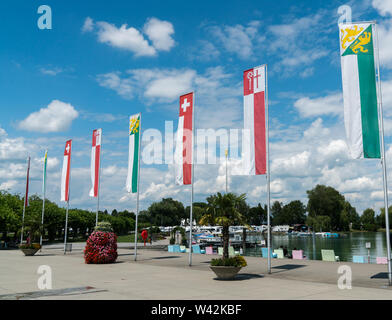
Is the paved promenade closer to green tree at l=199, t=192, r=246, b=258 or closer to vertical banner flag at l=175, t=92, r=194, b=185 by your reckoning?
green tree at l=199, t=192, r=246, b=258

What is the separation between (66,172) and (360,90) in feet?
94.6

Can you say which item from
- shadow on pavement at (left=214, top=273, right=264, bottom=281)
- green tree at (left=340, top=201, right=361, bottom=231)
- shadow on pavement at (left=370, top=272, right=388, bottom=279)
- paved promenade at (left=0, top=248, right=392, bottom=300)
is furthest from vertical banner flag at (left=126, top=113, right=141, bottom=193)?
green tree at (left=340, top=201, right=361, bottom=231)

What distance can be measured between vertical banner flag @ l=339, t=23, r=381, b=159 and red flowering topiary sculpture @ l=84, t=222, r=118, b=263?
18374 millimetres

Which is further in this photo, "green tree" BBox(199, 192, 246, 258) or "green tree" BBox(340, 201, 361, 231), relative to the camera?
"green tree" BBox(340, 201, 361, 231)

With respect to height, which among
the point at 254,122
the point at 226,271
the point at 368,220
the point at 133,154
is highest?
the point at 254,122

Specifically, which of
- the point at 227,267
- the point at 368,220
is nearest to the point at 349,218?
the point at 368,220

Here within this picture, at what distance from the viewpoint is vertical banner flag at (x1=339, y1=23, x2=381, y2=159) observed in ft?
54.2

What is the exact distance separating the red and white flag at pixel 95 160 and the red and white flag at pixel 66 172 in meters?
4.56

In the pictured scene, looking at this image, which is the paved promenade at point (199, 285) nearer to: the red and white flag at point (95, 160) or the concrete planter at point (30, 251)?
the red and white flag at point (95, 160)

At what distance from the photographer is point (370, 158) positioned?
16375 mm

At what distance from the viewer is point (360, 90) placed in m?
16.9

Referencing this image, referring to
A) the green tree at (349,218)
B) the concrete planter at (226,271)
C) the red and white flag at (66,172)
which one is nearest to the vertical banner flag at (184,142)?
the concrete planter at (226,271)

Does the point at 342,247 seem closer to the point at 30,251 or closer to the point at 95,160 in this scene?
the point at 95,160
